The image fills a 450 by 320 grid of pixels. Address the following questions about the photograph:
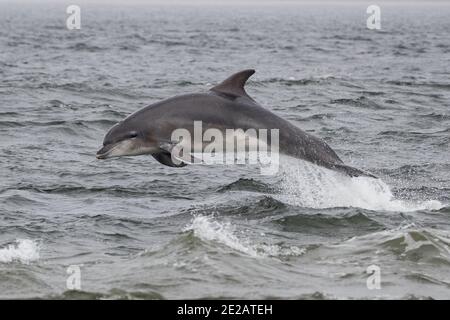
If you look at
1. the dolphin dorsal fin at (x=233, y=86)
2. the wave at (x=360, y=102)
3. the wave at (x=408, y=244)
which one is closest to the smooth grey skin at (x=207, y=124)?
the dolphin dorsal fin at (x=233, y=86)

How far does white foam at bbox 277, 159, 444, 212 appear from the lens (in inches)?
500

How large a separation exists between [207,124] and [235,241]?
139 cm

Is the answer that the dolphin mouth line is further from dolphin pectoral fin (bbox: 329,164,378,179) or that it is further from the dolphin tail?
dolphin pectoral fin (bbox: 329,164,378,179)

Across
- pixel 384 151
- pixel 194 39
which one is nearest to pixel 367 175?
pixel 384 151

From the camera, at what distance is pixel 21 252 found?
10.2 metres

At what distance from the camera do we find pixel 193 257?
31.3ft

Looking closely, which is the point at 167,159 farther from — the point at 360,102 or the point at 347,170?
the point at 360,102

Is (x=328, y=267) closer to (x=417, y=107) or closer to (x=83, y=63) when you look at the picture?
(x=417, y=107)

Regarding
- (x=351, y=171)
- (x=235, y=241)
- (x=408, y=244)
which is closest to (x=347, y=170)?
(x=351, y=171)

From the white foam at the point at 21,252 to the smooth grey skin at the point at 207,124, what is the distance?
1210 millimetres

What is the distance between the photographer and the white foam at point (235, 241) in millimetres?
9977

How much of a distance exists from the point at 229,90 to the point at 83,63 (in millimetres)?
25503

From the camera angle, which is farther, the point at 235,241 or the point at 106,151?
the point at 106,151
